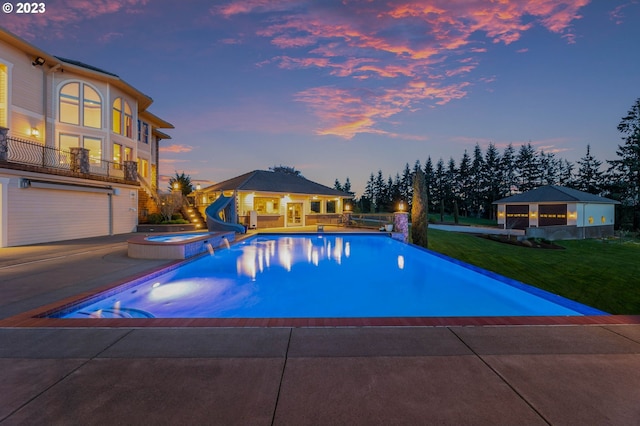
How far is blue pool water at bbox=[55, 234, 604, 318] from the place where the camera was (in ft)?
19.5

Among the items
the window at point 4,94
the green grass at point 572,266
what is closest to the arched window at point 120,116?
the window at point 4,94

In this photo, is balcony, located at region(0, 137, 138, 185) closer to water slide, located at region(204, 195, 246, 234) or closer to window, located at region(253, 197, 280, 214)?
water slide, located at region(204, 195, 246, 234)

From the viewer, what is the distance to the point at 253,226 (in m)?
22.6

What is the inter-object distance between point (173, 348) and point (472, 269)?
7.89m

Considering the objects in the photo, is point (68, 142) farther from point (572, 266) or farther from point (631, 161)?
Result: point (631, 161)

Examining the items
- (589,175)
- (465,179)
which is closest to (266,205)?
(465,179)

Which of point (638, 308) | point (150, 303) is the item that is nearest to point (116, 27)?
point (150, 303)

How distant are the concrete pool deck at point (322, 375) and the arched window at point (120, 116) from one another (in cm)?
1833

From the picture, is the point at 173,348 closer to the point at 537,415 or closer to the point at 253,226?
the point at 537,415

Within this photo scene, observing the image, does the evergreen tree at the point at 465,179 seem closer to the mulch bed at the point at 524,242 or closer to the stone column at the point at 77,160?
the mulch bed at the point at 524,242

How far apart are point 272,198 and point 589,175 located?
47415 millimetres

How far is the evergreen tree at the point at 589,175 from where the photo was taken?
43.5m

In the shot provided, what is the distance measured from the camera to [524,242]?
22.9 m

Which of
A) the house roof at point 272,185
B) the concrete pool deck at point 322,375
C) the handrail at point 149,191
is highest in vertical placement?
the house roof at point 272,185
